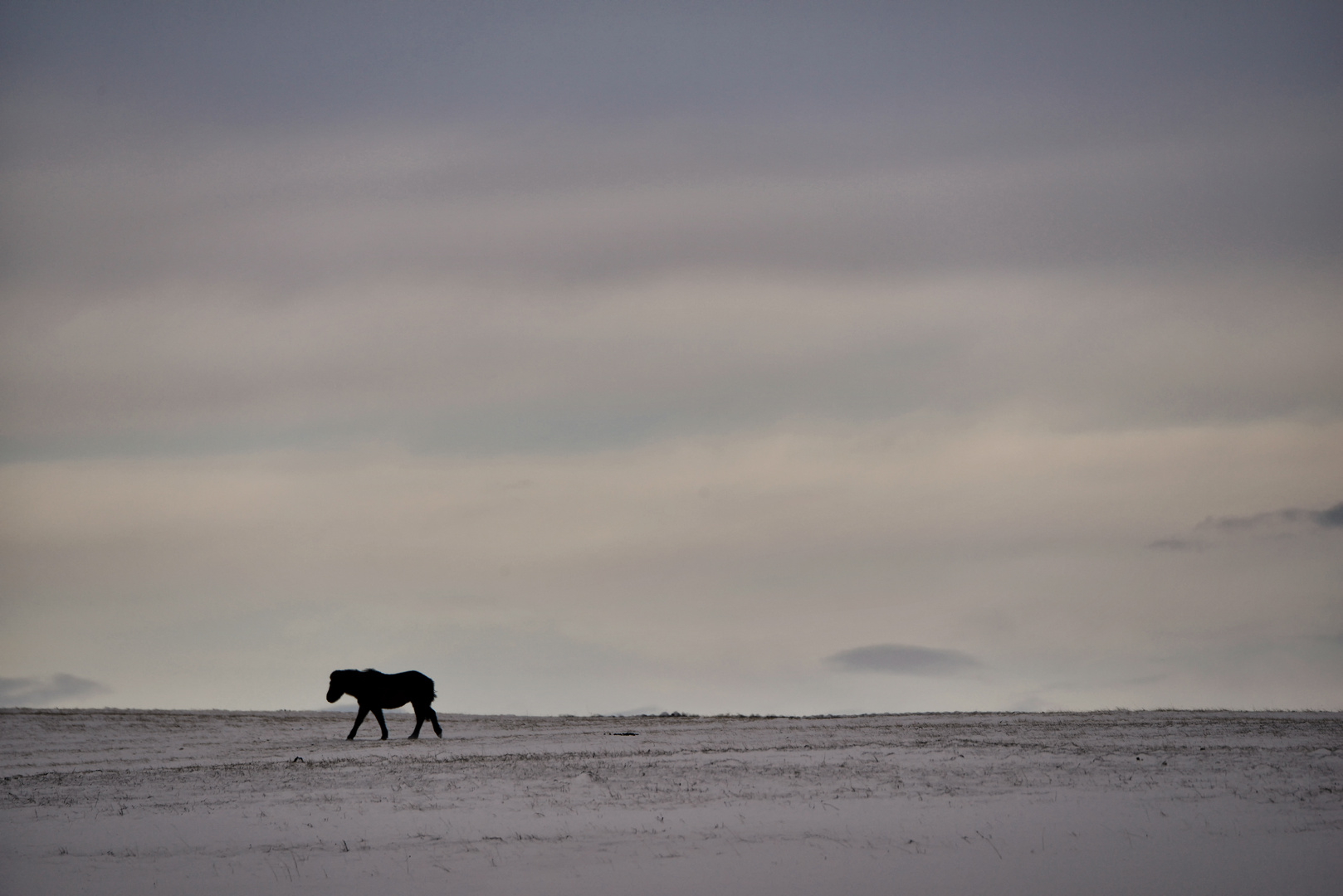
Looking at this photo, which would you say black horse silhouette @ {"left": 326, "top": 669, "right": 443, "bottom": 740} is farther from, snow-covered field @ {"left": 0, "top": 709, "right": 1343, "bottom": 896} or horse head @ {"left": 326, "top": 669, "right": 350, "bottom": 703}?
snow-covered field @ {"left": 0, "top": 709, "right": 1343, "bottom": 896}

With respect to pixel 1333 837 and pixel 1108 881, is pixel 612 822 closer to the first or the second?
pixel 1108 881

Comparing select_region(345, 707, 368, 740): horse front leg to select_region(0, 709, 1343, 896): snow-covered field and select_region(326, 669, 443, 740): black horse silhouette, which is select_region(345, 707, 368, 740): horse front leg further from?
select_region(0, 709, 1343, 896): snow-covered field

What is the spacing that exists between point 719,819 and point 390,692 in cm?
1840

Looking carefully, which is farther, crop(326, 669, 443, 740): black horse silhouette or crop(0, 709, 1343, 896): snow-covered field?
crop(326, 669, 443, 740): black horse silhouette

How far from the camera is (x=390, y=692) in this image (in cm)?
3366

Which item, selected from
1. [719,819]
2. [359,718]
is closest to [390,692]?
[359,718]

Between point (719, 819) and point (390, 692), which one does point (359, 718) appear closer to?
point (390, 692)

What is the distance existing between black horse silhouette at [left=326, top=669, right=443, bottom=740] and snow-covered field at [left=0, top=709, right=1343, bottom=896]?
5.81 m

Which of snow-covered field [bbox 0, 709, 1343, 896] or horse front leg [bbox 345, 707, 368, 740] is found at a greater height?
horse front leg [bbox 345, 707, 368, 740]

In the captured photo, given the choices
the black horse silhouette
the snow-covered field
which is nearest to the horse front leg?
the black horse silhouette

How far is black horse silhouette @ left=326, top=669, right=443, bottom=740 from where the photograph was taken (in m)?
33.4

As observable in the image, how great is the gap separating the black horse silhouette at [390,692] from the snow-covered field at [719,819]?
5808 mm

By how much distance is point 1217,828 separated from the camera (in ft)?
53.8

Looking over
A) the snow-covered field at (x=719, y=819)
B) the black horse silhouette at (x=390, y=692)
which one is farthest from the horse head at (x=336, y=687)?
the snow-covered field at (x=719, y=819)
